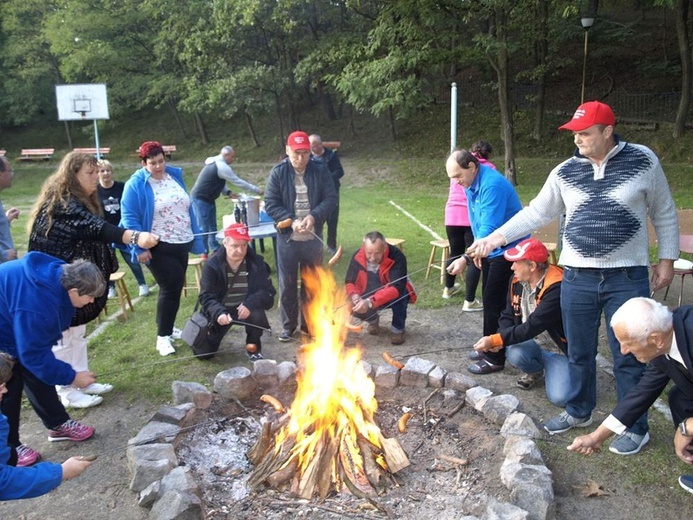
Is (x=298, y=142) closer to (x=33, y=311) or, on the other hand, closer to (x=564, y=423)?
(x=33, y=311)

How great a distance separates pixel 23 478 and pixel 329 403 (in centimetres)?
200

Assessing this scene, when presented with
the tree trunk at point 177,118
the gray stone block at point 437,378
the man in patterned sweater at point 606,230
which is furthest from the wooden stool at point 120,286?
the tree trunk at point 177,118

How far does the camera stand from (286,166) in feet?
19.6

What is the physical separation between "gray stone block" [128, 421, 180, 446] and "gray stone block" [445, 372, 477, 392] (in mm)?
2209

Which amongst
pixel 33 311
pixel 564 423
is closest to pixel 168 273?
pixel 33 311

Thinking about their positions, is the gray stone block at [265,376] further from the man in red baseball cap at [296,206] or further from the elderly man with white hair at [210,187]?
the elderly man with white hair at [210,187]

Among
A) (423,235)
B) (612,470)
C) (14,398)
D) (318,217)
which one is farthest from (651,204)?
(423,235)

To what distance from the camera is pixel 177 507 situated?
3248 mm

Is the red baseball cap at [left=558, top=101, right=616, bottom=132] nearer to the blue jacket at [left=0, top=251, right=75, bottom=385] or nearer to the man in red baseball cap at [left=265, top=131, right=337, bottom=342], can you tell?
the man in red baseball cap at [left=265, top=131, right=337, bottom=342]

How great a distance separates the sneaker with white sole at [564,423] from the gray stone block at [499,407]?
0.27m

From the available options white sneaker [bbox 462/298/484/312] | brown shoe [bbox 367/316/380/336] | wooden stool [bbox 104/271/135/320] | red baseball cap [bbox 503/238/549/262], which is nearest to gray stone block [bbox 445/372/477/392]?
red baseball cap [bbox 503/238/549/262]

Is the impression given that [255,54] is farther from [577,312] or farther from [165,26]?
[577,312]

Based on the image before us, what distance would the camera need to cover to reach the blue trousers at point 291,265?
5.98m

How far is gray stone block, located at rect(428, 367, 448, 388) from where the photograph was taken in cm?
497
